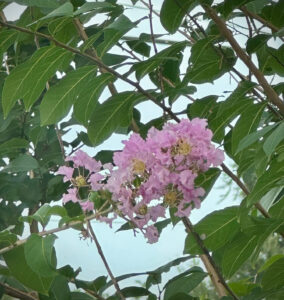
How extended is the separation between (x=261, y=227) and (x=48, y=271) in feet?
0.84

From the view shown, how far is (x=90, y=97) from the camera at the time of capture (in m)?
0.85

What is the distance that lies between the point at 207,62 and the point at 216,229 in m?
0.22

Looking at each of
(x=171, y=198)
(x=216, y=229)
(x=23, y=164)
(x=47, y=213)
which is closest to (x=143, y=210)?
(x=171, y=198)

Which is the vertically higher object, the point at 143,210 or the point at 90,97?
the point at 90,97

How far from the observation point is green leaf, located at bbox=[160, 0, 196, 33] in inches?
33.2

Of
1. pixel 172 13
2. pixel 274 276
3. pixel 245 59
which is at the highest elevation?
pixel 172 13

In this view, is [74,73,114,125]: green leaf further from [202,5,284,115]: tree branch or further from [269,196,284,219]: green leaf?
[269,196,284,219]: green leaf

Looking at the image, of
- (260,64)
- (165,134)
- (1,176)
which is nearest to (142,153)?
(165,134)

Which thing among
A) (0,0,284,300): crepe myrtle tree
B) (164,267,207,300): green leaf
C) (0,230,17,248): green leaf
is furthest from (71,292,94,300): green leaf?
(0,230,17,248): green leaf

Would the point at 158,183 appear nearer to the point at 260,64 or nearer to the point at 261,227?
the point at 261,227

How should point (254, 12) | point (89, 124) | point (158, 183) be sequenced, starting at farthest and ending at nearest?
point (254, 12), point (89, 124), point (158, 183)

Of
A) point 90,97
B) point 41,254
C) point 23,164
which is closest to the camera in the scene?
point 41,254

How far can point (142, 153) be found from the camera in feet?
2.11

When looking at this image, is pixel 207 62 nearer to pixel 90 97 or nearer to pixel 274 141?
pixel 90 97
